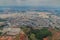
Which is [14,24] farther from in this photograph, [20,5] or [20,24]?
[20,5]

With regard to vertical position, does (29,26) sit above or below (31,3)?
below

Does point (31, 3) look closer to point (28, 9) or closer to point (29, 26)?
point (28, 9)

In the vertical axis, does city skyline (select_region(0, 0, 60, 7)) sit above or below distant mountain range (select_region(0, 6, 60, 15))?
above

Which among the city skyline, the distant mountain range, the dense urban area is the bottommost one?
the dense urban area

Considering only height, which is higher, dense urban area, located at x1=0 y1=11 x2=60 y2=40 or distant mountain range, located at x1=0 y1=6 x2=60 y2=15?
distant mountain range, located at x1=0 y1=6 x2=60 y2=15

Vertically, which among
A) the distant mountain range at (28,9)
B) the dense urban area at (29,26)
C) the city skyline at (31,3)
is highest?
the city skyline at (31,3)

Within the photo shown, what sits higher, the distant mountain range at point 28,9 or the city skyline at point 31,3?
the city skyline at point 31,3

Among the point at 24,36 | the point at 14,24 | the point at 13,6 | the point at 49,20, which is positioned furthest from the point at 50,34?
the point at 13,6

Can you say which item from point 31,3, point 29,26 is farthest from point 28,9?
point 29,26

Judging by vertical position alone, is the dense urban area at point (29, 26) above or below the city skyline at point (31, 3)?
below

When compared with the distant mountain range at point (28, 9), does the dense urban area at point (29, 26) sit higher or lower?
lower

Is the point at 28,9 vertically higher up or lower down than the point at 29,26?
higher up
